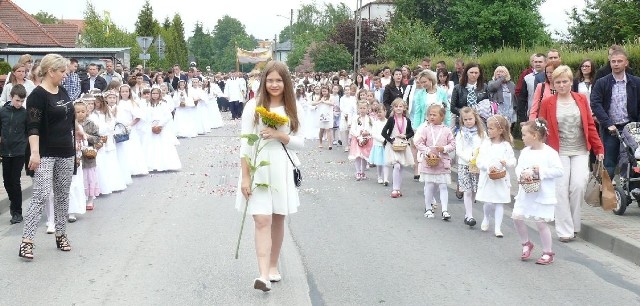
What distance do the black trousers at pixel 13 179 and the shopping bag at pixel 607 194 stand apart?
22.5 ft

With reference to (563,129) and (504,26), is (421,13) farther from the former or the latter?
(563,129)

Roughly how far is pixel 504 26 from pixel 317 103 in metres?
34.8

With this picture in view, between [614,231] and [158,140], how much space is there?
10.0 metres

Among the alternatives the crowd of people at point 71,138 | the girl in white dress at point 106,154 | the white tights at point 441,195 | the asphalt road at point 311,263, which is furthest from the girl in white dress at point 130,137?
the white tights at point 441,195


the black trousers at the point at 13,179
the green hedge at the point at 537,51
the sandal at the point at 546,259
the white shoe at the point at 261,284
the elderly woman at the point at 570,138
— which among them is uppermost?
the green hedge at the point at 537,51

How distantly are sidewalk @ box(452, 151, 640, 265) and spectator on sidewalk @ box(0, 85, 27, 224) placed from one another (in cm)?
643

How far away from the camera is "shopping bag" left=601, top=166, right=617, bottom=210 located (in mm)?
10508

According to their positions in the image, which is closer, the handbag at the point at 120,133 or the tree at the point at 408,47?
the handbag at the point at 120,133

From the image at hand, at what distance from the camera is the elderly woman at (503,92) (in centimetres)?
1483

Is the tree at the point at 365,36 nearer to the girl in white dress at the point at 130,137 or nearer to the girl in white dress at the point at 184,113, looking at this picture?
the girl in white dress at the point at 184,113

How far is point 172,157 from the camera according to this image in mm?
18531

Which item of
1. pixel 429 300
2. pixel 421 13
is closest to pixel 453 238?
pixel 429 300

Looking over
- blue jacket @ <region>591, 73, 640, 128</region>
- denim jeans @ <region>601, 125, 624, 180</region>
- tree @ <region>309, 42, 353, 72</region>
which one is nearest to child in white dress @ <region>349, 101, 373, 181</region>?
denim jeans @ <region>601, 125, 624, 180</region>

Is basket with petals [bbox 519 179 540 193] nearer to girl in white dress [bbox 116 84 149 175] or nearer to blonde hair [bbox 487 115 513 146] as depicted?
blonde hair [bbox 487 115 513 146]
